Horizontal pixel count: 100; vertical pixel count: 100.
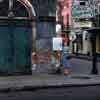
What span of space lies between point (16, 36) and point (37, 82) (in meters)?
3.65

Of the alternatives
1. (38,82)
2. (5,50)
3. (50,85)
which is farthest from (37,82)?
(5,50)

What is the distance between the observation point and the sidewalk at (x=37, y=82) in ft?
60.4

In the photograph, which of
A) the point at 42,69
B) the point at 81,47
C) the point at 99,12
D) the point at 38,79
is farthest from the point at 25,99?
the point at 81,47

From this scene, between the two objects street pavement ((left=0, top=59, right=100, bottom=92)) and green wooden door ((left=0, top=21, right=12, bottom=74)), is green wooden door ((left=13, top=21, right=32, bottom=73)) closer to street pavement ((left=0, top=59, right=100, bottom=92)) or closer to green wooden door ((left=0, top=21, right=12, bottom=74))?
green wooden door ((left=0, top=21, right=12, bottom=74))

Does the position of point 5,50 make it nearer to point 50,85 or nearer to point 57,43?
point 57,43

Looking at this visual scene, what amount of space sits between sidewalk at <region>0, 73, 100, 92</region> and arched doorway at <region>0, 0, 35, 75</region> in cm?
73

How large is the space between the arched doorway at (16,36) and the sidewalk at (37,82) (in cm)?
73

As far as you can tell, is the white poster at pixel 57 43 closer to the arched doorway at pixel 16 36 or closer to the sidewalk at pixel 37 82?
the arched doorway at pixel 16 36

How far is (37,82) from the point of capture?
1989 cm

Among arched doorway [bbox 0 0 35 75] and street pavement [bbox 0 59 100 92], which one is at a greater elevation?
arched doorway [bbox 0 0 35 75]

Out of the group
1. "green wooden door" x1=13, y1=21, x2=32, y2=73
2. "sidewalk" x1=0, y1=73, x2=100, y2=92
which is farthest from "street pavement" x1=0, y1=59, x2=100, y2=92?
"green wooden door" x1=13, y1=21, x2=32, y2=73

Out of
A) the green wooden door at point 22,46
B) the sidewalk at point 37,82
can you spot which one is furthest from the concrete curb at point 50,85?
the green wooden door at point 22,46

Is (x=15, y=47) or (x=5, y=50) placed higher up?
(x=15, y=47)

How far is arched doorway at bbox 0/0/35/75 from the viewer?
22.6m
